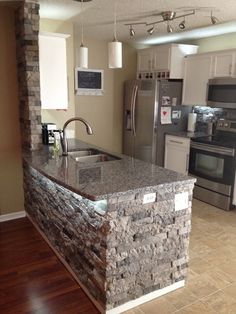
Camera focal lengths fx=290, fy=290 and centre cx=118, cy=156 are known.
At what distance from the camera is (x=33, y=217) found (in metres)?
3.40

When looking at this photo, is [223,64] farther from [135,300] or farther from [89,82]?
[135,300]

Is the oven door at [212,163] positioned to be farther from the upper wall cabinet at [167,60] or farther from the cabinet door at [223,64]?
the upper wall cabinet at [167,60]

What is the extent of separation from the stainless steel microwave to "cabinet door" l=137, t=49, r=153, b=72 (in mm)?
1305

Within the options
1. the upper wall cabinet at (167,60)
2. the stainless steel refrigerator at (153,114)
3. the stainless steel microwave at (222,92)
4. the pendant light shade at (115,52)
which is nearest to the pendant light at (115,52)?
the pendant light shade at (115,52)

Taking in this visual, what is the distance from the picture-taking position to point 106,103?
5.39 metres

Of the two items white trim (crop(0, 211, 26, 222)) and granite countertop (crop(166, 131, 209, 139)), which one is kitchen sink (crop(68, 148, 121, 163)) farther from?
granite countertop (crop(166, 131, 209, 139))

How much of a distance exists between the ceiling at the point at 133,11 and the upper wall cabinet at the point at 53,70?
1.10 ft

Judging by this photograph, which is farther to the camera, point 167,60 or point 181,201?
point 167,60

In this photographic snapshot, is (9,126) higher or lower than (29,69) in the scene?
lower

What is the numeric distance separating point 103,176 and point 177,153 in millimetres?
2719

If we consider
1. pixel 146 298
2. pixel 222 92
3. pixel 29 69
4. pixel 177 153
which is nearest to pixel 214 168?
pixel 177 153

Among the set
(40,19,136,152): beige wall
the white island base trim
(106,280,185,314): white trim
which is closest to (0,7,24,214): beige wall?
the white island base trim

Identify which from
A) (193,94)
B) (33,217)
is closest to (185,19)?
(193,94)

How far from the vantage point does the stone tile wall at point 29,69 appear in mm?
2967
